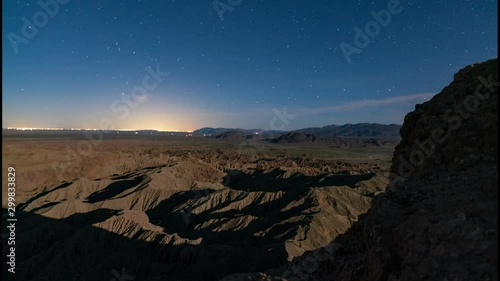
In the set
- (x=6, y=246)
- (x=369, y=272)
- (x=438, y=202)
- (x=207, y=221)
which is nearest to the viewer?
(x=438, y=202)

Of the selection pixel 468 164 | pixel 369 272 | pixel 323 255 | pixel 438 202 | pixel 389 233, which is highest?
pixel 468 164

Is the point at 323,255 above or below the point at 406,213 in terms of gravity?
below

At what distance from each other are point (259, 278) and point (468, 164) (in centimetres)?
740

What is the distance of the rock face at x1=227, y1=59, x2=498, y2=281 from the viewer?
7465 millimetres

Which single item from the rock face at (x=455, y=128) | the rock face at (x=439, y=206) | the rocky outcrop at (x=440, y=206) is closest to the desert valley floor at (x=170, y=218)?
the rock face at (x=439, y=206)

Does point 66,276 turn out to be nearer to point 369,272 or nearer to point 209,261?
→ point 209,261

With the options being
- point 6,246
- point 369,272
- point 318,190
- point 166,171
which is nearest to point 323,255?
point 369,272

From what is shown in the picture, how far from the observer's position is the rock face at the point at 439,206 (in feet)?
24.5

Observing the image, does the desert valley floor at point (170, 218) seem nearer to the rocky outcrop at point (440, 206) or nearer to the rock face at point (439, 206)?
the rock face at point (439, 206)

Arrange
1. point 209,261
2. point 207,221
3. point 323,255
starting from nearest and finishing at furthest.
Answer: point 323,255 < point 209,261 < point 207,221

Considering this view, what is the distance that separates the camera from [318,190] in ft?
155

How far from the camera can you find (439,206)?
8.85 metres

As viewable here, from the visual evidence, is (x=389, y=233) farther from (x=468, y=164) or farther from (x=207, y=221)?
(x=207, y=221)

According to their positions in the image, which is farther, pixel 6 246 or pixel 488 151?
pixel 6 246
